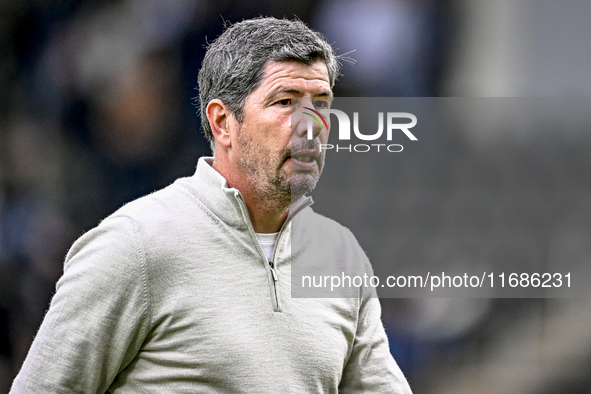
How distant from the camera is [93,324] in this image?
33.2 inches

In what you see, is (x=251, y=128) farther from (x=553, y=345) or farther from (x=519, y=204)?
(x=553, y=345)

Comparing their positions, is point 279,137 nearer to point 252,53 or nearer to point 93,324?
point 252,53

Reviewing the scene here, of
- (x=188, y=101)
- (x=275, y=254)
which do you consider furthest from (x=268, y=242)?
(x=188, y=101)

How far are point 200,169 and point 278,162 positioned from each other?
145 mm

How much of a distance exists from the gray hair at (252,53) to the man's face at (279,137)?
0.02m

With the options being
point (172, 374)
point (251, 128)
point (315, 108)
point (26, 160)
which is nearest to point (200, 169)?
point (251, 128)

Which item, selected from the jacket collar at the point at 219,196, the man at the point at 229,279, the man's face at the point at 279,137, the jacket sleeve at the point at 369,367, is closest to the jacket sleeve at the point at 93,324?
the man at the point at 229,279

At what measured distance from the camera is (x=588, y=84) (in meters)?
1.76

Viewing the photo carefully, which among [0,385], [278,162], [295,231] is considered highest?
[278,162]

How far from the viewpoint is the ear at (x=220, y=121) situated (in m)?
1.07

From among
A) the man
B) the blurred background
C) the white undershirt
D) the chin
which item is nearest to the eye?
the man

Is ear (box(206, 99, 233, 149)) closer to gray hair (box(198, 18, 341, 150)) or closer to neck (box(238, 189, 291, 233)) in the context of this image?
gray hair (box(198, 18, 341, 150))

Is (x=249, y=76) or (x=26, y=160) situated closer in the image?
(x=249, y=76)

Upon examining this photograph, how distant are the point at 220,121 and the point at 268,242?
26 cm
